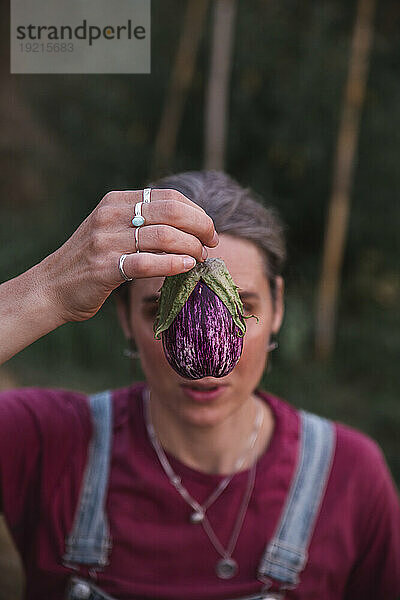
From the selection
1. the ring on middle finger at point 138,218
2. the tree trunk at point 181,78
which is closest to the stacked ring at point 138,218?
the ring on middle finger at point 138,218

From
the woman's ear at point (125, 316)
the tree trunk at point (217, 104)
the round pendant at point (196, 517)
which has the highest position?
the tree trunk at point (217, 104)

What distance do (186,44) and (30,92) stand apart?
63.8 inches

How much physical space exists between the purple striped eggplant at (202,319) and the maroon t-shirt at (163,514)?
1.83 feet

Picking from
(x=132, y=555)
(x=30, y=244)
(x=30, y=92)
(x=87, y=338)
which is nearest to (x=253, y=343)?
(x=132, y=555)

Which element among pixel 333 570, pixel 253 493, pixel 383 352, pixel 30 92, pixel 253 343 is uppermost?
pixel 30 92

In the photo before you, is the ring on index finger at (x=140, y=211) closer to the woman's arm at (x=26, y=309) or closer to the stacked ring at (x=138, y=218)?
the stacked ring at (x=138, y=218)

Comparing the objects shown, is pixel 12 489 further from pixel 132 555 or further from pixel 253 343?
pixel 253 343

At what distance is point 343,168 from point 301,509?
351cm

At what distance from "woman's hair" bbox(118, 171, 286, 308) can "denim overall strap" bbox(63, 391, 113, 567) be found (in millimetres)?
369

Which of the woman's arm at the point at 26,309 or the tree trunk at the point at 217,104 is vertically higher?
the tree trunk at the point at 217,104

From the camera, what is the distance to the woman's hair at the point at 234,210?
133 cm

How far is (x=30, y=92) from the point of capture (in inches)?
236

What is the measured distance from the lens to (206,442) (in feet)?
4.89

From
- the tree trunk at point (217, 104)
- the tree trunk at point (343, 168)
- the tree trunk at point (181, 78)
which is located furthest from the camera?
the tree trunk at point (181, 78)
